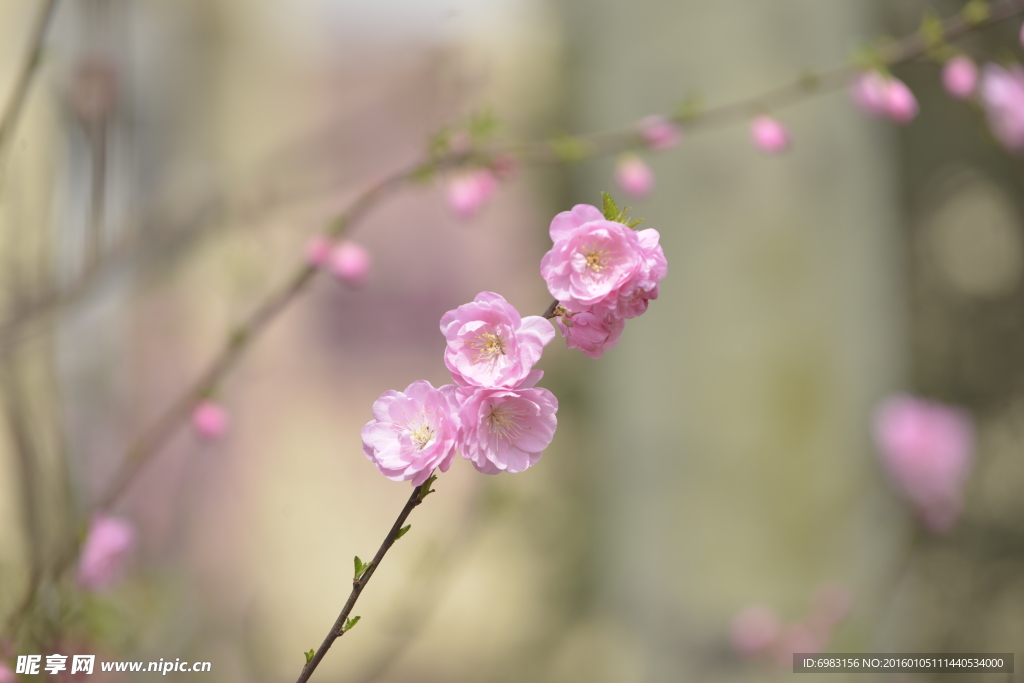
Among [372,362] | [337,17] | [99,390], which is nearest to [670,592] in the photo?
[372,362]

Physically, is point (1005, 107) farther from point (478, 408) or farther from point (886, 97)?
point (478, 408)

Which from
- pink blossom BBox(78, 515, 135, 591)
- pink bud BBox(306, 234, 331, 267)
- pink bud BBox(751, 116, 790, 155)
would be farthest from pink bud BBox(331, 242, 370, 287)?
pink bud BBox(751, 116, 790, 155)

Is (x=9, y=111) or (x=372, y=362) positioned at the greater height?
(x=372, y=362)

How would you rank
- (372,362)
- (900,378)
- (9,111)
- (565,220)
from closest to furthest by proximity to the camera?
(565,220) < (9,111) < (900,378) < (372,362)

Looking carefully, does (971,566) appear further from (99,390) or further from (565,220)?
(99,390)

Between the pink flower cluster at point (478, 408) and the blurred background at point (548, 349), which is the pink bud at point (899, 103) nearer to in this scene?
the blurred background at point (548, 349)

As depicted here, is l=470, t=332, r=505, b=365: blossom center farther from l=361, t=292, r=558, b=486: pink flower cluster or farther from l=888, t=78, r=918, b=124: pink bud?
l=888, t=78, r=918, b=124: pink bud

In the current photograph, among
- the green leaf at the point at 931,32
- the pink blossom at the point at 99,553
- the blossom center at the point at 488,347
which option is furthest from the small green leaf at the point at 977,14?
the pink blossom at the point at 99,553
